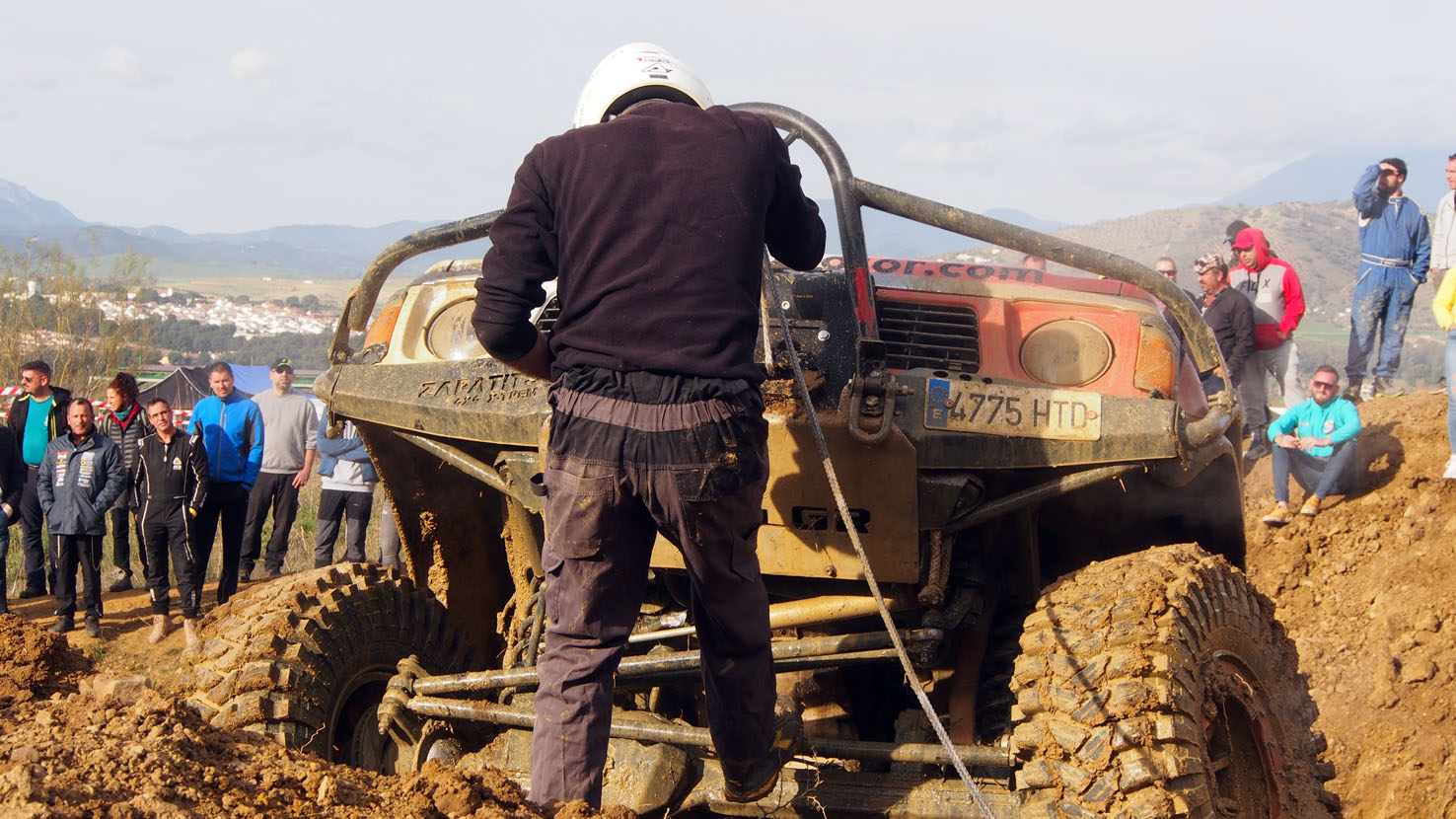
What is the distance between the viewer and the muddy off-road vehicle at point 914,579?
12.1 feet

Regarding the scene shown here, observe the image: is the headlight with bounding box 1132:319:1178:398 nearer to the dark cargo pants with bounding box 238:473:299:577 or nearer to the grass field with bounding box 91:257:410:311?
the dark cargo pants with bounding box 238:473:299:577

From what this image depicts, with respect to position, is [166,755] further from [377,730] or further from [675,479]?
[377,730]

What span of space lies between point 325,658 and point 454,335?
4.40 ft

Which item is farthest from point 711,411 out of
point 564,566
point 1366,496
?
point 1366,496

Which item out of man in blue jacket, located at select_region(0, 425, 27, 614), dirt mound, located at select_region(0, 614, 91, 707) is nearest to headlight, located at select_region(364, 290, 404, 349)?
dirt mound, located at select_region(0, 614, 91, 707)

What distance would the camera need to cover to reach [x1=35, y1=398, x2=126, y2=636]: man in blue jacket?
9.20 meters

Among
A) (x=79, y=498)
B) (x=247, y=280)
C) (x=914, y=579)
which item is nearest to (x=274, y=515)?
(x=79, y=498)

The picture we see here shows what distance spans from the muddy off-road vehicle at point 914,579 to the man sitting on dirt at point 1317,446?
14.1ft

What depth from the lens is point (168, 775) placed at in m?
2.66

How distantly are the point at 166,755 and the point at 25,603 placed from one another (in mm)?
8978

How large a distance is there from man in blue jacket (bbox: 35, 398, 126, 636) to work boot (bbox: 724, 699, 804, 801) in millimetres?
7010

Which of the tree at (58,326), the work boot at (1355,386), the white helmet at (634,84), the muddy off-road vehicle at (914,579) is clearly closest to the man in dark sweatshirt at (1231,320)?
the work boot at (1355,386)

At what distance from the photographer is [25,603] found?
10.5 metres

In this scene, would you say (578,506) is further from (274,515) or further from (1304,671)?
(274,515)
